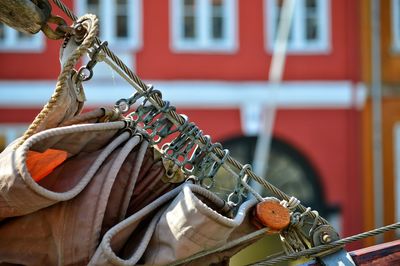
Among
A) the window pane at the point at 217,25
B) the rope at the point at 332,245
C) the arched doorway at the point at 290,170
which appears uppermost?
the window pane at the point at 217,25

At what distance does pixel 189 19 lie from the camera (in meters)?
12.1

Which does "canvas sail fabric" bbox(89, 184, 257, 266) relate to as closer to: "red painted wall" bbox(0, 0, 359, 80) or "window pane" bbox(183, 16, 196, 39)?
"red painted wall" bbox(0, 0, 359, 80)

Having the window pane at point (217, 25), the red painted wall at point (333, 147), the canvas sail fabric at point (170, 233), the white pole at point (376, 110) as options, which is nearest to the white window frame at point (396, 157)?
the white pole at point (376, 110)

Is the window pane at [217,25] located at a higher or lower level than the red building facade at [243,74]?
higher

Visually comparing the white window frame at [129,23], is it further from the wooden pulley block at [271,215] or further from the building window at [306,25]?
the wooden pulley block at [271,215]

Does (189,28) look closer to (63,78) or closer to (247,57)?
(247,57)

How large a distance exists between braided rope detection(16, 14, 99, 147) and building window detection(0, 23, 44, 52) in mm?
9810

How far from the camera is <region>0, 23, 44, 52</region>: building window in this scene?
11633mm

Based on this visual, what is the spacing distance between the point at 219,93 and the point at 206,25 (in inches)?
38.5

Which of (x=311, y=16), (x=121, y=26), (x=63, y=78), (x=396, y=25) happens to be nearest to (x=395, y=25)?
(x=396, y=25)

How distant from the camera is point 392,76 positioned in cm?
1223

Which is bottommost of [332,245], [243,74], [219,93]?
[332,245]

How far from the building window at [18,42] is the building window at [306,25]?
9.97ft

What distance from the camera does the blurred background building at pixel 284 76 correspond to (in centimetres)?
1181
